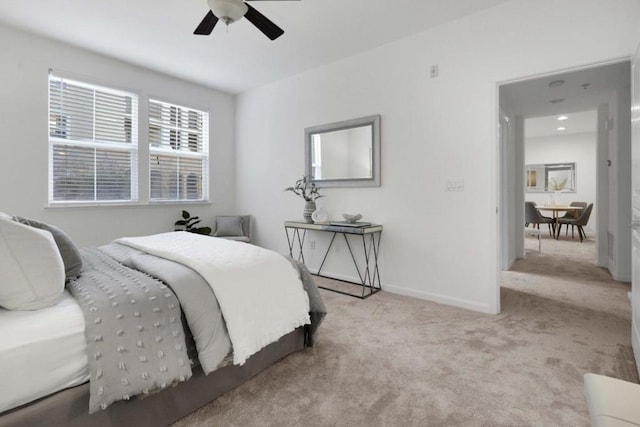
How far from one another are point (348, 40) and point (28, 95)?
10.8 ft

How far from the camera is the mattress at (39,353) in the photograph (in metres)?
1.03

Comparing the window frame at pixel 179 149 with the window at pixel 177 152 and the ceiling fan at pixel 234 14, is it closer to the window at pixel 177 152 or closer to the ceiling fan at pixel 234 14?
the window at pixel 177 152

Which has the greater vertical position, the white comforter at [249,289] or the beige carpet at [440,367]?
the white comforter at [249,289]

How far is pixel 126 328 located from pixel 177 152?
12.0ft

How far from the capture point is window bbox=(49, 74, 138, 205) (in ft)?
11.2

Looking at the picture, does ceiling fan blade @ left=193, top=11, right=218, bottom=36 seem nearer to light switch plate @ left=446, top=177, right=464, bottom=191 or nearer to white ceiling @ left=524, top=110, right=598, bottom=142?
light switch plate @ left=446, top=177, right=464, bottom=191

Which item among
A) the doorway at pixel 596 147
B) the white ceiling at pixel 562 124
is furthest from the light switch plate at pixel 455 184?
the white ceiling at pixel 562 124

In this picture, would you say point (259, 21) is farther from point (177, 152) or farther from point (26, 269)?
point (177, 152)

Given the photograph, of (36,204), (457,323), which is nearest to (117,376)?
(457,323)

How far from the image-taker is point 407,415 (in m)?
1.49

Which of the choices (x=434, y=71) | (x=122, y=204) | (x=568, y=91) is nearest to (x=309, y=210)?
A: (x=434, y=71)

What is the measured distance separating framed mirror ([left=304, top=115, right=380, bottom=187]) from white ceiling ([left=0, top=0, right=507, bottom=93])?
0.81 m

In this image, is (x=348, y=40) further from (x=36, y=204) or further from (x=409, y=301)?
(x=36, y=204)

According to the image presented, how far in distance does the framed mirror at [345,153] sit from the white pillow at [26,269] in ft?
9.32
